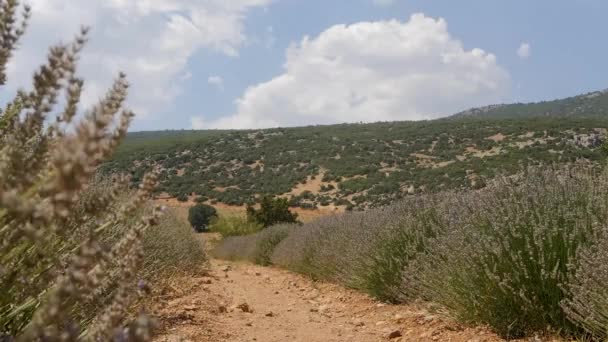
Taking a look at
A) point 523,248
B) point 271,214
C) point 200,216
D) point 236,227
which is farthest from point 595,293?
point 200,216

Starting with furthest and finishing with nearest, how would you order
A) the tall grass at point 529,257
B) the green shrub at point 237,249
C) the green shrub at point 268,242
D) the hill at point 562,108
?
the hill at point 562,108, the green shrub at point 237,249, the green shrub at point 268,242, the tall grass at point 529,257

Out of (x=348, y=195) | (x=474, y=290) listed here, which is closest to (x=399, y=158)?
(x=348, y=195)

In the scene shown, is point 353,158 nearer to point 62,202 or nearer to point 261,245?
point 261,245

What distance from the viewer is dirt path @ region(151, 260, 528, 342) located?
210 inches

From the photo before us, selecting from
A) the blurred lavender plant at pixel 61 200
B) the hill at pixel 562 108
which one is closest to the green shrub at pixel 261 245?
the blurred lavender plant at pixel 61 200

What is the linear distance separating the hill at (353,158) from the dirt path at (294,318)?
25.0 metres

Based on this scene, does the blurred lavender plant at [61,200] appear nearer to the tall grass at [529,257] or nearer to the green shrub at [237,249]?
the tall grass at [529,257]

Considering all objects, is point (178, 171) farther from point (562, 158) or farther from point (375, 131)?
point (562, 158)

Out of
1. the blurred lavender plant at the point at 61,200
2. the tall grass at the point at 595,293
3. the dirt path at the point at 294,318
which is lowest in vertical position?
the dirt path at the point at 294,318

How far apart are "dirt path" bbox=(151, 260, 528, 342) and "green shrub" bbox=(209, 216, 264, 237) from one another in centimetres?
1552

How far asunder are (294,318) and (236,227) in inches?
760

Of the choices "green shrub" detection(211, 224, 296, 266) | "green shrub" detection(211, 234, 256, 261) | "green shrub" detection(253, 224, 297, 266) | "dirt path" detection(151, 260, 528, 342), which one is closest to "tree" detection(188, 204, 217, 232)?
"green shrub" detection(211, 234, 256, 261)

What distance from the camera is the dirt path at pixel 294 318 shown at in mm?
5332

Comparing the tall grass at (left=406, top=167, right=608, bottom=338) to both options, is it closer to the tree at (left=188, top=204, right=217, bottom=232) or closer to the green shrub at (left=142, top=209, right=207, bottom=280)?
the green shrub at (left=142, top=209, right=207, bottom=280)
